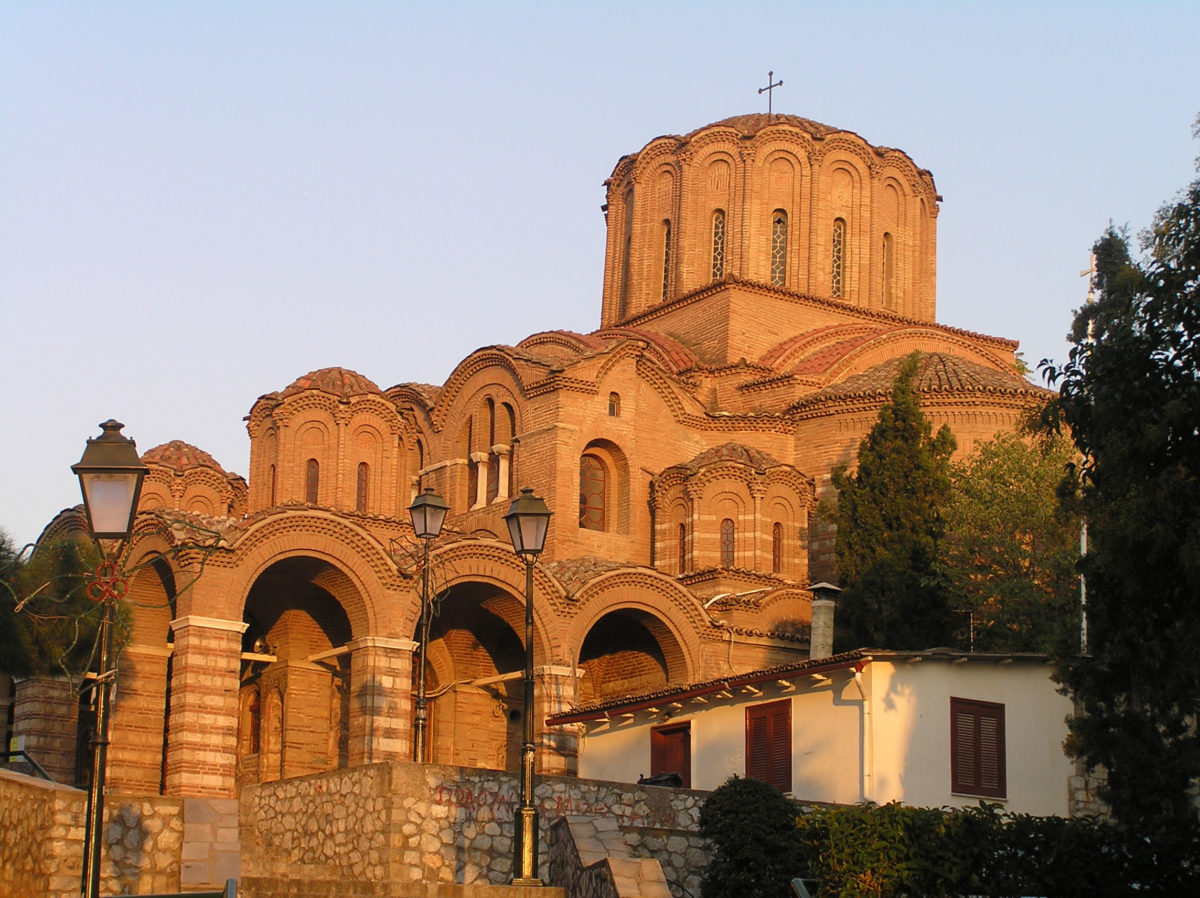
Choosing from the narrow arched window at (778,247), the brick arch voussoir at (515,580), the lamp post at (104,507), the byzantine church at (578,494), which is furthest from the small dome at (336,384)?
the lamp post at (104,507)

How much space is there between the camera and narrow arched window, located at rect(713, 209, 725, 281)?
35344 mm

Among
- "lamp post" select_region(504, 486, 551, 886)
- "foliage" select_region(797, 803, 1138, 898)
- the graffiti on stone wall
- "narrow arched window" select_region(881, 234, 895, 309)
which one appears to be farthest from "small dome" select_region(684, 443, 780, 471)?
"foliage" select_region(797, 803, 1138, 898)

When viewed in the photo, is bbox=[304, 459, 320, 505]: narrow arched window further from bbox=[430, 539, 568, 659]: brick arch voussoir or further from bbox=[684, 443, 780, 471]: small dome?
bbox=[684, 443, 780, 471]: small dome

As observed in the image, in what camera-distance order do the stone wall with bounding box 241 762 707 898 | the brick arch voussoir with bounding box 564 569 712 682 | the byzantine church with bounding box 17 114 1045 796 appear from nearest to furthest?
1. the stone wall with bounding box 241 762 707 898
2. the byzantine church with bounding box 17 114 1045 796
3. the brick arch voussoir with bounding box 564 569 712 682

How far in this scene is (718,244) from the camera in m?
35.5

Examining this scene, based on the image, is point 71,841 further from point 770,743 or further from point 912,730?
point 912,730

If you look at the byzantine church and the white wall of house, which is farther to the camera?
the byzantine church

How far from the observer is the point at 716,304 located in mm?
34375

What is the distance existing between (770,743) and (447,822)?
5192mm

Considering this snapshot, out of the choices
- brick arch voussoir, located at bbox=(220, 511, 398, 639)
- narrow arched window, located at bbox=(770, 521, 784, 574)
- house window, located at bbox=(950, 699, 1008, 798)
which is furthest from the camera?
narrow arched window, located at bbox=(770, 521, 784, 574)

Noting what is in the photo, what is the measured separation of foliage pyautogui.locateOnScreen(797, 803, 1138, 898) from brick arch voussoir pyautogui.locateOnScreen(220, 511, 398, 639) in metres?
11.9

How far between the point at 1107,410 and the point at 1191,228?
1636mm

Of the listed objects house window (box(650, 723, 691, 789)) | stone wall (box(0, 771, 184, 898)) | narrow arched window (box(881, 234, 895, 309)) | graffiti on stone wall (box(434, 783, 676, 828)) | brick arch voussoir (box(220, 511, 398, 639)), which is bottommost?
stone wall (box(0, 771, 184, 898))

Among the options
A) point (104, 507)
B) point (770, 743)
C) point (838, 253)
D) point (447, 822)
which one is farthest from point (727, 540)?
point (104, 507)
